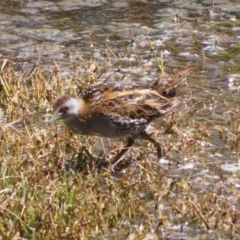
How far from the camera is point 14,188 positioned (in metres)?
6.60

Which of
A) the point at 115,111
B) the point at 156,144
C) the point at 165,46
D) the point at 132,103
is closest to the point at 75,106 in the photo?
the point at 115,111

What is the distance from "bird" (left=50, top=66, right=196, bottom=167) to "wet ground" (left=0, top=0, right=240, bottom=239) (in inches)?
13.2

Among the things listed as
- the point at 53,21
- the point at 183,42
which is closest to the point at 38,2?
the point at 53,21

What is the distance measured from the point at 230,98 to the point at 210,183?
2.00 metres

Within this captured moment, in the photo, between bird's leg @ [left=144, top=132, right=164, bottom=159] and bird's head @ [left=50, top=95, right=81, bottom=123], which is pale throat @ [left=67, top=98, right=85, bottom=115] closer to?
bird's head @ [left=50, top=95, right=81, bottom=123]

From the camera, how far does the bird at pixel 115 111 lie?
756 cm

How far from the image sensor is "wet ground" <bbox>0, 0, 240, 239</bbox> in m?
8.12

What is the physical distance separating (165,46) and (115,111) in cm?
316

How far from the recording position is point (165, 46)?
1065 centimetres

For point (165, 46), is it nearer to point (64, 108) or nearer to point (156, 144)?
point (156, 144)

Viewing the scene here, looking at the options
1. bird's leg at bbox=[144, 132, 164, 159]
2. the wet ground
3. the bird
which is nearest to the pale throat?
the bird

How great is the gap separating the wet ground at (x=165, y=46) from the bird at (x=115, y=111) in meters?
0.34

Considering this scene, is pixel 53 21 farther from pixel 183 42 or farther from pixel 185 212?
pixel 185 212

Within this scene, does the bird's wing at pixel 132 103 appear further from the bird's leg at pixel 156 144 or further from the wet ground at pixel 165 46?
the wet ground at pixel 165 46
